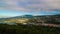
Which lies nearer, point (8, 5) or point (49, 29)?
point (49, 29)

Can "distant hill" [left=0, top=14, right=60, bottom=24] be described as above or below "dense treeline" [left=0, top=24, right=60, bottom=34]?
above

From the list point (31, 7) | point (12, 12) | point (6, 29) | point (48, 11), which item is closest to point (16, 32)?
point (6, 29)

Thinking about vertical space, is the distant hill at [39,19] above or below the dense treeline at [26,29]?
above

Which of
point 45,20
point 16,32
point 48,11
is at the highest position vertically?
point 48,11

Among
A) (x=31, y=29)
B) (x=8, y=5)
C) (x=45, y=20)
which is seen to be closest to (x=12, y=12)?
(x=8, y=5)

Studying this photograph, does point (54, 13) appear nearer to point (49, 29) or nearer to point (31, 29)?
point (49, 29)

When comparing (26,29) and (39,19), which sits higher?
(39,19)

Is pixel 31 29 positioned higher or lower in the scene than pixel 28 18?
lower

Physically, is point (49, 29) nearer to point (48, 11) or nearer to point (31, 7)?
point (48, 11)
